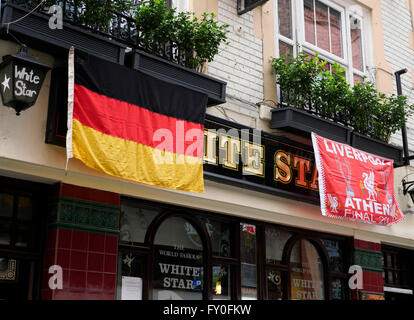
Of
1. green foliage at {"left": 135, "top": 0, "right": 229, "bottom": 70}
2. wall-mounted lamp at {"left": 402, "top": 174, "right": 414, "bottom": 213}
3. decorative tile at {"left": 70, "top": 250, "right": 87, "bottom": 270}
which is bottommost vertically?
decorative tile at {"left": 70, "top": 250, "right": 87, "bottom": 270}

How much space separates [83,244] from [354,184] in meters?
4.57

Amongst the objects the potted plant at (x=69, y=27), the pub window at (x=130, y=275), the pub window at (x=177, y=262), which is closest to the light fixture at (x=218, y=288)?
the pub window at (x=177, y=262)

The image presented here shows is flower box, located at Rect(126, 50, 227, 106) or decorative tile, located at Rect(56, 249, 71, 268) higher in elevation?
flower box, located at Rect(126, 50, 227, 106)

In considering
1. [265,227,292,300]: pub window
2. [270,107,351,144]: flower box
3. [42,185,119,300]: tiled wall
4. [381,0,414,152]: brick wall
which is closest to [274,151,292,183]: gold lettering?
[270,107,351,144]: flower box

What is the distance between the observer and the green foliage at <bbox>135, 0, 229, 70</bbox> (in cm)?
784

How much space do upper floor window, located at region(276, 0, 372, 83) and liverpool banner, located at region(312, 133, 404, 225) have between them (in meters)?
2.10

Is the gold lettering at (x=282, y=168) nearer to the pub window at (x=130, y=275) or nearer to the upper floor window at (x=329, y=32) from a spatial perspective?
the upper floor window at (x=329, y=32)

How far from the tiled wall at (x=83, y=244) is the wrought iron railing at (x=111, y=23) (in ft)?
6.53

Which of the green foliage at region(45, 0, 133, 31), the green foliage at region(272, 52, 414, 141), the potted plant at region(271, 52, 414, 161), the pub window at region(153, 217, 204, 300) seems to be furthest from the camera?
the green foliage at region(272, 52, 414, 141)

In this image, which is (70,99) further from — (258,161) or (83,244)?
(258,161)

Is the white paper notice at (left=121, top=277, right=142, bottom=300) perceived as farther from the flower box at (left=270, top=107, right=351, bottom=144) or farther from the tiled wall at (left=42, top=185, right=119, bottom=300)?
the flower box at (left=270, top=107, right=351, bottom=144)

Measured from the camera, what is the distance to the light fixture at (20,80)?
20.5 feet

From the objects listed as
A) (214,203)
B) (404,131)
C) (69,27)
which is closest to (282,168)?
(214,203)

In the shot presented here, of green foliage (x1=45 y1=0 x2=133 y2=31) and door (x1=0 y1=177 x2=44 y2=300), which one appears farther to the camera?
green foliage (x1=45 y1=0 x2=133 y2=31)
